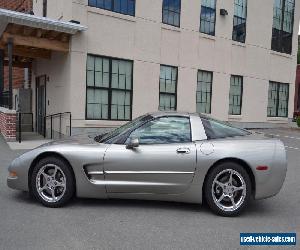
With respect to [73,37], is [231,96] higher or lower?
lower

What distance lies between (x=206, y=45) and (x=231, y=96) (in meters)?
3.15

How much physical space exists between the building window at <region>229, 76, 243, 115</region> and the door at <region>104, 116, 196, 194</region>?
43.0 ft

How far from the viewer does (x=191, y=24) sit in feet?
49.1

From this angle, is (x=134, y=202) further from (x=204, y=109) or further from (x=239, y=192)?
(x=204, y=109)

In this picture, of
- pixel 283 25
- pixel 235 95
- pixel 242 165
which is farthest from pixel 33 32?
pixel 283 25

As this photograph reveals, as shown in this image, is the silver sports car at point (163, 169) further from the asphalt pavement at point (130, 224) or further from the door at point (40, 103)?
the door at point (40, 103)

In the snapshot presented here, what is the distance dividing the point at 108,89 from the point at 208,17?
260 inches

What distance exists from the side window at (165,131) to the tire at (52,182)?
3.59ft

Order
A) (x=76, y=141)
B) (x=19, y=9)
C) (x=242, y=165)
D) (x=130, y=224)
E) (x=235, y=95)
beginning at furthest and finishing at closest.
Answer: (x=19, y=9) → (x=235, y=95) → (x=76, y=141) → (x=242, y=165) → (x=130, y=224)

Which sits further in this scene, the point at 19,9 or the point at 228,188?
the point at 19,9

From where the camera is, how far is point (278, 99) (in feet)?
64.5

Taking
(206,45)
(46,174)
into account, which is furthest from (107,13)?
(46,174)

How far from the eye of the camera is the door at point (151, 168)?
4570 mm

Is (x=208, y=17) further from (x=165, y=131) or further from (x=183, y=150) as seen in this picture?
(x=183, y=150)
